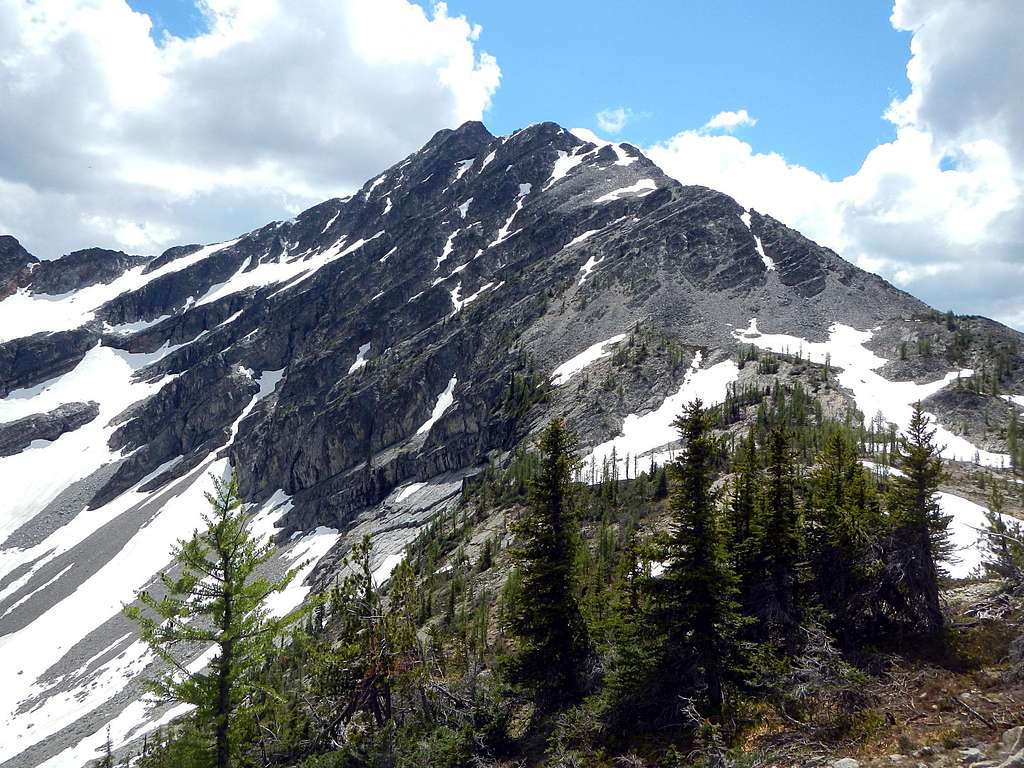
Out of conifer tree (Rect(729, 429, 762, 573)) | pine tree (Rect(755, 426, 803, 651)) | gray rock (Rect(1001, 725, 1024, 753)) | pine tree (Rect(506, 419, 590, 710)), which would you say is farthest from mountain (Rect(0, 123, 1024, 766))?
gray rock (Rect(1001, 725, 1024, 753))

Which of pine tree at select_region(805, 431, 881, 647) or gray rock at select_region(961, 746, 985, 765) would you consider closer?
gray rock at select_region(961, 746, 985, 765)

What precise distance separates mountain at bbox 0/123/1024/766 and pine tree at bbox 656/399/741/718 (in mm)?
40590

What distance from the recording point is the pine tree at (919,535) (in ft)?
51.4

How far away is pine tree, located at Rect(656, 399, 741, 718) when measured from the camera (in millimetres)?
15445

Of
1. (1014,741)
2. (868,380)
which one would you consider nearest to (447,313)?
(868,380)

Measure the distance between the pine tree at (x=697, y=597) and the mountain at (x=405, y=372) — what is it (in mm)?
40590

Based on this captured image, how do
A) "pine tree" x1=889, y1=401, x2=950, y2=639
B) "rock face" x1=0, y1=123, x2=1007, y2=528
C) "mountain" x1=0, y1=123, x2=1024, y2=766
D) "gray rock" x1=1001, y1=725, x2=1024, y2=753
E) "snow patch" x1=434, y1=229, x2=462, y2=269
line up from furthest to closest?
"snow patch" x1=434, y1=229, x2=462, y2=269 < "rock face" x1=0, y1=123, x2=1007, y2=528 < "mountain" x1=0, y1=123, x2=1024, y2=766 < "pine tree" x1=889, y1=401, x2=950, y2=639 < "gray rock" x1=1001, y1=725, x2=1024, y2=753

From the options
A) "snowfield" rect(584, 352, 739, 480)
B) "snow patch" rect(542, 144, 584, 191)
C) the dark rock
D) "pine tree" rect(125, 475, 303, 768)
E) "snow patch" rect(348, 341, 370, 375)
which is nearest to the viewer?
"pine tree" rect(125, 475, 303, 768)

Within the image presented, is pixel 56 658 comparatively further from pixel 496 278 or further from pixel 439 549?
pixel 496 278

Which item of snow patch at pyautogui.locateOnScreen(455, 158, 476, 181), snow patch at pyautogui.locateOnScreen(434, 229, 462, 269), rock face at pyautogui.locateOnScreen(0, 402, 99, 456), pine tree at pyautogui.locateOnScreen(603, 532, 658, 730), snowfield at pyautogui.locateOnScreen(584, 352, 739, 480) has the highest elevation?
snow patch at pyautogui.locateOnScreen(455, 158, 476, 181)

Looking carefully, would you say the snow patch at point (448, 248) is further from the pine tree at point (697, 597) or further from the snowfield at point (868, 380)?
the pine tree at point (697, 597)

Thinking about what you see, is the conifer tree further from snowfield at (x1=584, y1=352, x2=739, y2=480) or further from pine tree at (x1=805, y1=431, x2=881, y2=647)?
snowfield at (x1=584, y1=352, x2=739, y2=480)

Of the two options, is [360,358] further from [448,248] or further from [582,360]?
[582,360]

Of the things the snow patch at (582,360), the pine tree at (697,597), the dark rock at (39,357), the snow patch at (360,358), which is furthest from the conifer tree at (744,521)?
the dark rock at (39,357)
